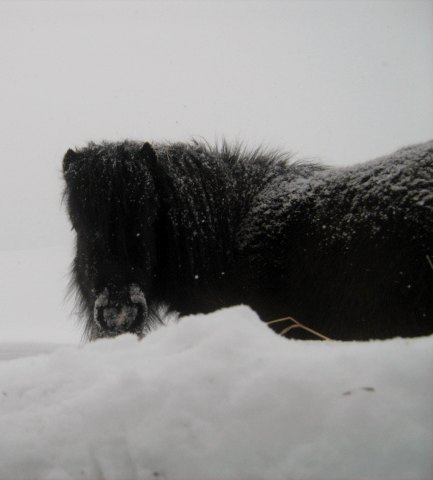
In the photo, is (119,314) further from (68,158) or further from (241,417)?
(241,417)

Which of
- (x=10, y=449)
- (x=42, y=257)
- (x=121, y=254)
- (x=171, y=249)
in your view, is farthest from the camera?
(x=42, y=257)

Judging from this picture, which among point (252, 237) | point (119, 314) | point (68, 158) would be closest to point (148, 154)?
point (68, 158)

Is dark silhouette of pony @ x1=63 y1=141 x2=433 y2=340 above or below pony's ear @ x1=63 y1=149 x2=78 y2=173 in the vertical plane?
below

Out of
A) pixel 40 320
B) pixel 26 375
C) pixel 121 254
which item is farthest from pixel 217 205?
pixel 40 320

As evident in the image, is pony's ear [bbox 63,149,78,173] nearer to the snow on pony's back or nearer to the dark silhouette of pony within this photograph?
the dark silhouette of pony

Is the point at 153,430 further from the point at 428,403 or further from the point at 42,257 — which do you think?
the point at 42,257

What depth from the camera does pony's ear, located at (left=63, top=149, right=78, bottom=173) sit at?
2736 millimetres

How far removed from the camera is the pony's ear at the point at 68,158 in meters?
2.74

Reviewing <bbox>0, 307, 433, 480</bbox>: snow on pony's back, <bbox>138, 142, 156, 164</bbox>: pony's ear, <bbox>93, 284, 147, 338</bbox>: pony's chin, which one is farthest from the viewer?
<bbox>138, 142, 156, 164</bbox>: pony's ear

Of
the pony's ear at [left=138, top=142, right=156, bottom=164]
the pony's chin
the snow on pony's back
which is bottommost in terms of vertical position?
the pony's chin

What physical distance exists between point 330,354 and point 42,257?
2618cm

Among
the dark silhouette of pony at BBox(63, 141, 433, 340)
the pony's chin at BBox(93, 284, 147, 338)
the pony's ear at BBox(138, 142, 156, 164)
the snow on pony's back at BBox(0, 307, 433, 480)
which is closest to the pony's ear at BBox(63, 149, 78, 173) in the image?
the dark silhouette of pony at BBox(63, 141, 433, 340)

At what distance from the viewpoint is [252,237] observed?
254cm

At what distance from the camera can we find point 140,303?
2230 millimetres
